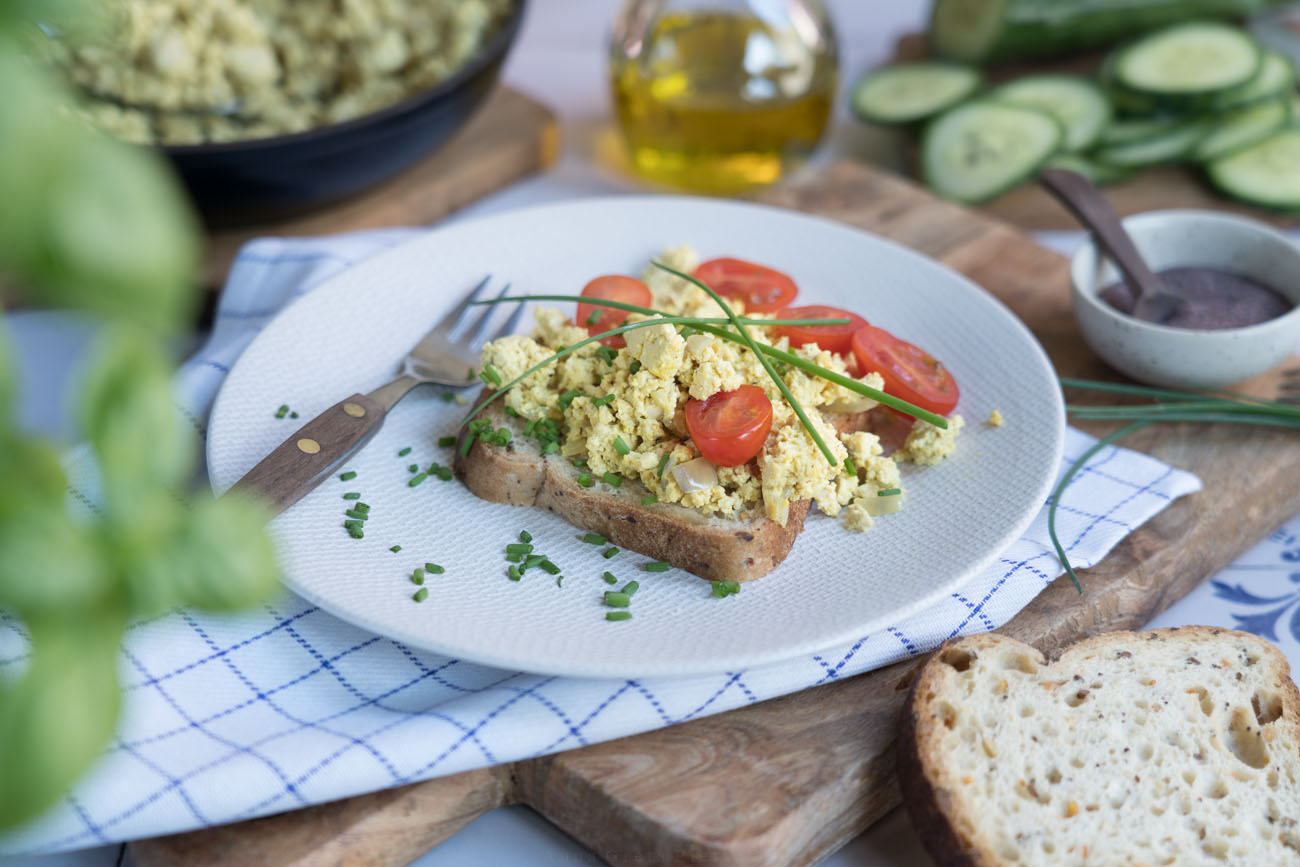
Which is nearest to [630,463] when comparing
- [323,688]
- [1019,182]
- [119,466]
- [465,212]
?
[323,688]

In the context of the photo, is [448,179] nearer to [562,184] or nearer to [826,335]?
[562,184]

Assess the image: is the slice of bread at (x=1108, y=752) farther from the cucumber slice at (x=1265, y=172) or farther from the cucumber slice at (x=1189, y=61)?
the cucumber slice at (x=1189, y=61)

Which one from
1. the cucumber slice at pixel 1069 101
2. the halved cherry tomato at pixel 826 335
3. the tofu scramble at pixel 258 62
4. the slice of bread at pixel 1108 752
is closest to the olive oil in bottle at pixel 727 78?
the tofu scramble at pixel 258 62

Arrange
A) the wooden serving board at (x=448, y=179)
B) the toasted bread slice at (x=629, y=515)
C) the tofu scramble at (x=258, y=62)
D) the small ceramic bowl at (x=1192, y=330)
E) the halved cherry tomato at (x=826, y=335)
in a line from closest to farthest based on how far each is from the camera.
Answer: the toasted bread slice at (x=629, y=515)
the halved cherry tomato at (x=826, y=335)
the small ceramic bowl at (x=1192, y=330)
the tofu scramble at (x=258, y=62)
the wooden serving board at (x=448, y=179)

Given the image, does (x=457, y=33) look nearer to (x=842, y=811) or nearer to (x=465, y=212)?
(x=465, y=212)

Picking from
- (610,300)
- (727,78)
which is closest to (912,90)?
(727,78)
